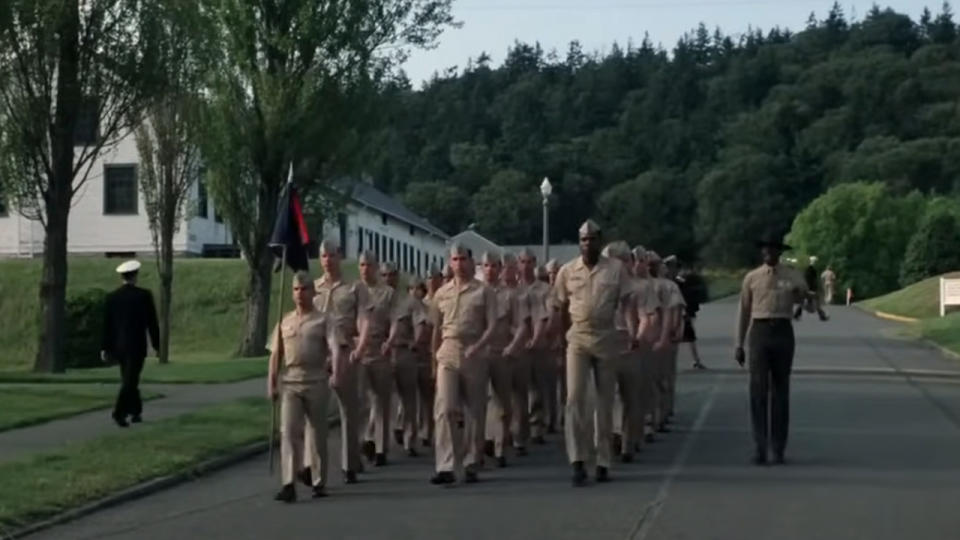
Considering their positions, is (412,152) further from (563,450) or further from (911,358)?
(563,450)

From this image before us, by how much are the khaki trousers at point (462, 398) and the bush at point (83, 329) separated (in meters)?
26.9

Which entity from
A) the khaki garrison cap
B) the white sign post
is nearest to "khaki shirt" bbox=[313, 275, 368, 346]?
the khaki garrison cap

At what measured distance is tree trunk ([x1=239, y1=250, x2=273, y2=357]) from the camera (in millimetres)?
40406

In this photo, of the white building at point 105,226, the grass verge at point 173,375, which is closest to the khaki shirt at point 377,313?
the grass verge at point 173,375

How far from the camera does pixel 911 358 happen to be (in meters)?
36.9

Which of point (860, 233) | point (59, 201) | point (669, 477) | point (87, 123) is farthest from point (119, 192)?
point (860, 233)

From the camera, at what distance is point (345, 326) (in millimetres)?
16438

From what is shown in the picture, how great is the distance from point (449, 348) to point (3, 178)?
19465mm

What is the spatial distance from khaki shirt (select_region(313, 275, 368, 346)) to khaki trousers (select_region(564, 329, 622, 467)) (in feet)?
6.42

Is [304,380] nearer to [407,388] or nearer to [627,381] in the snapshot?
[407,388]

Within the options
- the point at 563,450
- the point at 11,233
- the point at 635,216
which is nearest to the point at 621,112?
the point at 635,216

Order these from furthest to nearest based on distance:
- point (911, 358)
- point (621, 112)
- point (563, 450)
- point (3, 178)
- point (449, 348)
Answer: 1. point (621, 112)
2. point (911, 358)
3. point (3, 178)
4. point (563, 450)
5. point (449, 348)

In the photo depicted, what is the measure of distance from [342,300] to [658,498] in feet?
12.2

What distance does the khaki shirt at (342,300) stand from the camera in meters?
16.5
